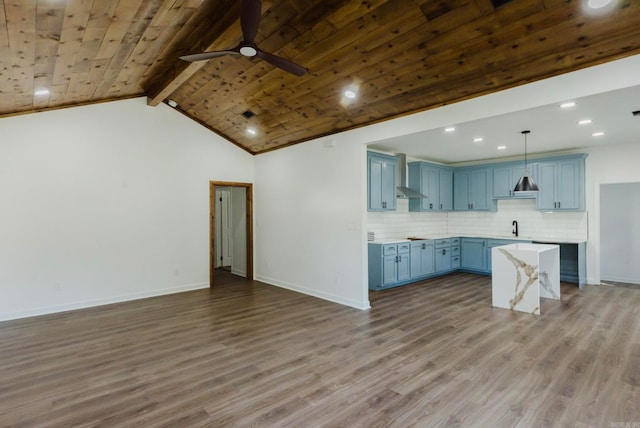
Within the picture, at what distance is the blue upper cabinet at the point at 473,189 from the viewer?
25.2 feet

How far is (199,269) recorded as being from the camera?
6.72 metres

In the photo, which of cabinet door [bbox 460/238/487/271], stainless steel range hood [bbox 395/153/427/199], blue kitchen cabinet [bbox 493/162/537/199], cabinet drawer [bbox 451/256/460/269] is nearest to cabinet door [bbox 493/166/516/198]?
blue kitchen cabinet [bbox 493/162/537/199]

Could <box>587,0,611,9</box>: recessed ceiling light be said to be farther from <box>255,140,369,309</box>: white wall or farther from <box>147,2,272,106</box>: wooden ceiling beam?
<box>255,140,369,309</box>: white wall

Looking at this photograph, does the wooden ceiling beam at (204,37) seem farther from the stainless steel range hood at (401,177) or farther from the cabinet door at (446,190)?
the cabinet door at (446,190)

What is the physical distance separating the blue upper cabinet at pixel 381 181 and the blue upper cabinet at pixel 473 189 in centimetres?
239

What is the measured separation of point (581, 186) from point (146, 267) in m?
8.29

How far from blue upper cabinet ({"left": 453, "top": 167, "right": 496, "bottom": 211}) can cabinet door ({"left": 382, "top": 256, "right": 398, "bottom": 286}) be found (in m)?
2.90

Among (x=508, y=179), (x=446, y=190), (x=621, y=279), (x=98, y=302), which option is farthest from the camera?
(x=446, y=190)

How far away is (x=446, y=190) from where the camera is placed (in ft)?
26.6

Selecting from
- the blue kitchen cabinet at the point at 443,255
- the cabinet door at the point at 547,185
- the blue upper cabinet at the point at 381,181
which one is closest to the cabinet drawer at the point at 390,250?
the blue upper cabinet at the point at 381,181

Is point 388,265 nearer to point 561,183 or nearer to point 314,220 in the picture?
point 314,220

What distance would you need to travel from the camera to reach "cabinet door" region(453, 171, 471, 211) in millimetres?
8074

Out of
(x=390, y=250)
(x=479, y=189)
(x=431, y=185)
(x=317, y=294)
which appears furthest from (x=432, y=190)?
(x=317, y=294)

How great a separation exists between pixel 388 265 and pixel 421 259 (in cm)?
108
